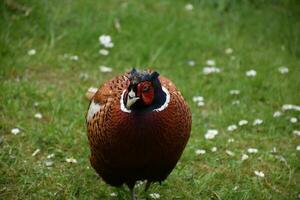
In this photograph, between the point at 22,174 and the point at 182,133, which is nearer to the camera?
the point at 182,133

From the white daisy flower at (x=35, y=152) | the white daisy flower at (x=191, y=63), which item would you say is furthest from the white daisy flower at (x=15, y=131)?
the white daisy flower at (x=191, y=63)

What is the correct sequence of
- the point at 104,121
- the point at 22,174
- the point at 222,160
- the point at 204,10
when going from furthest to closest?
the point at 204,10 → the point at 222,160 → the point at 22,174 → the point at 104,121

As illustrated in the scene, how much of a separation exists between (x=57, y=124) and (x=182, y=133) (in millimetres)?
1715

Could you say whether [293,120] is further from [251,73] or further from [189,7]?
[189,7]

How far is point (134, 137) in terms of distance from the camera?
11.8 ft

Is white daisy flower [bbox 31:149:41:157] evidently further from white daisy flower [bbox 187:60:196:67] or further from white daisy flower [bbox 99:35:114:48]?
white daisy flower [bbox 187:60:196:67]

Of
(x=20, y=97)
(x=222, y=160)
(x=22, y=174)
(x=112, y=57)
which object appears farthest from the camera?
(x=112, y=57)

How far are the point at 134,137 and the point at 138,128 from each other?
0.22ft

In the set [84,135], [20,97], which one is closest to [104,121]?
[84,135]

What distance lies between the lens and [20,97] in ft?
17.9

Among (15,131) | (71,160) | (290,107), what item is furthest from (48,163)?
(290,107)

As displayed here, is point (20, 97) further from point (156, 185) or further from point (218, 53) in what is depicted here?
point (218, 53)

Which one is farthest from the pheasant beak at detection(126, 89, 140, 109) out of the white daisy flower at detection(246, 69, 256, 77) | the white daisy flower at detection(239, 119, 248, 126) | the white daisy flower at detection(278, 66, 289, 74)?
the white daisy flower at detection(278, 66, 289, 74)

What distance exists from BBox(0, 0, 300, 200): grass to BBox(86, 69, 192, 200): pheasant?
0.66 metres
